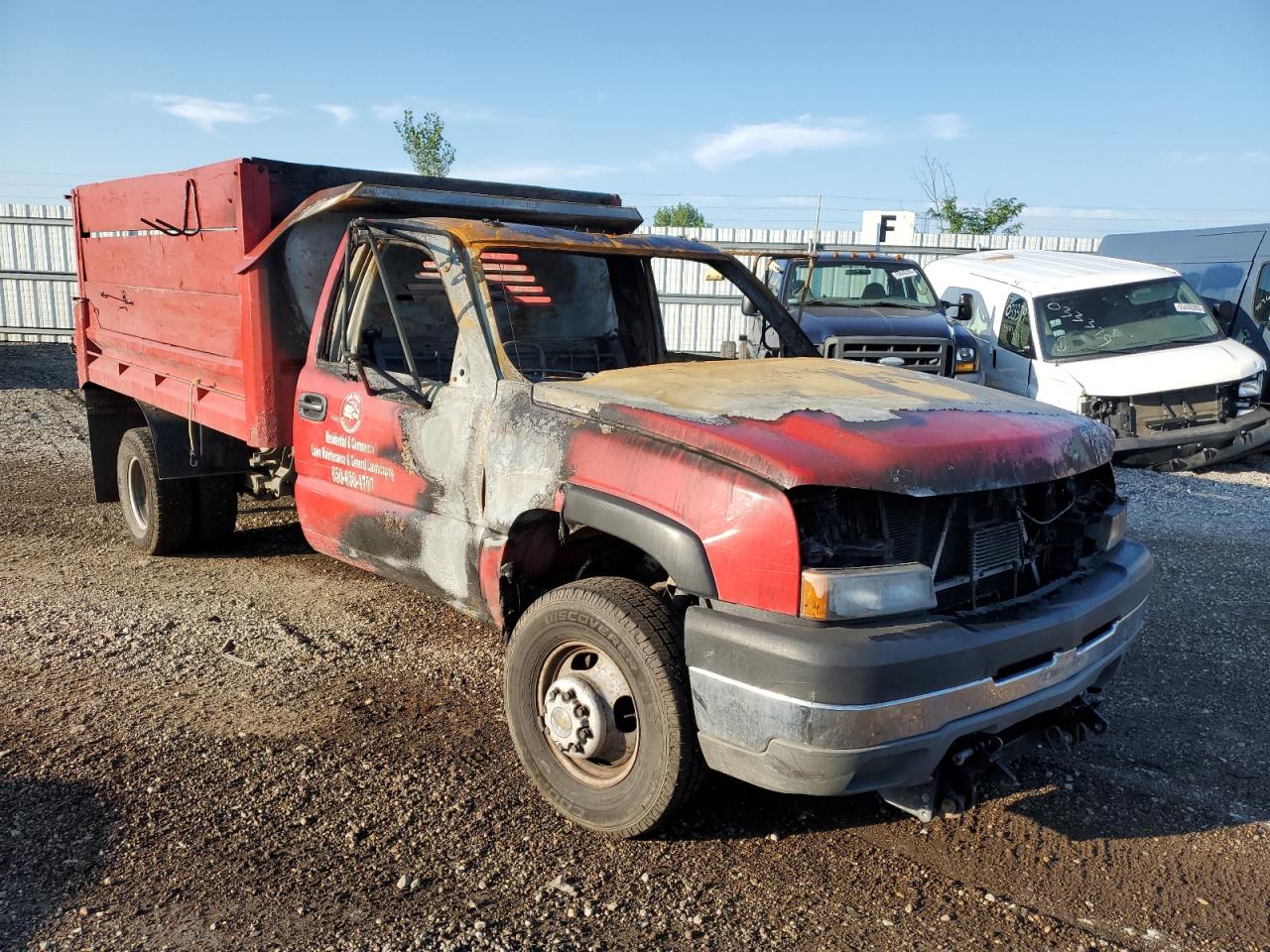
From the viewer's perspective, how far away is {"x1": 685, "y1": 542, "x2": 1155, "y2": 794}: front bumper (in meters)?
2.63

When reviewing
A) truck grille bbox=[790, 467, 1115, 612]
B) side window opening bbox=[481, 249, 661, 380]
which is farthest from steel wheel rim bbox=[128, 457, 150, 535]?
truck grille bbox=[790, 467, 1115, 612]

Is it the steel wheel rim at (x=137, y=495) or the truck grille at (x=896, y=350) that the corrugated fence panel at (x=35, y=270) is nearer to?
the steel wheel rim at (x=137, y=495)

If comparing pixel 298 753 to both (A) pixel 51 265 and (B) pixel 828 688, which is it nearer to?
(B) pixel 828 688

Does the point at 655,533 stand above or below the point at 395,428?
below

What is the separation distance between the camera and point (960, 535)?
311 centimetres

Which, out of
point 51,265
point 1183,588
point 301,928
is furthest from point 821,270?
point 51,265

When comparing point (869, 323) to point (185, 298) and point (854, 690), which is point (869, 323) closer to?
point (185, 298)

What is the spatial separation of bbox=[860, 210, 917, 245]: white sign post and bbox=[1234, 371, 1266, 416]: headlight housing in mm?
8632

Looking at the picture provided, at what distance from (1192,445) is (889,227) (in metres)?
9.72

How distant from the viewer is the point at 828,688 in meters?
2.61

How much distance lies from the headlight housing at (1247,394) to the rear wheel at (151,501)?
29.8 ft

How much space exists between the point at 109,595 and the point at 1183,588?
622cm

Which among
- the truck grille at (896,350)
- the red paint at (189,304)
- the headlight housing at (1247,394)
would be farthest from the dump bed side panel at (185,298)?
the headlight housing at (1247,394)

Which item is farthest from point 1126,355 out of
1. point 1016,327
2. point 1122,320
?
point 1016,327
